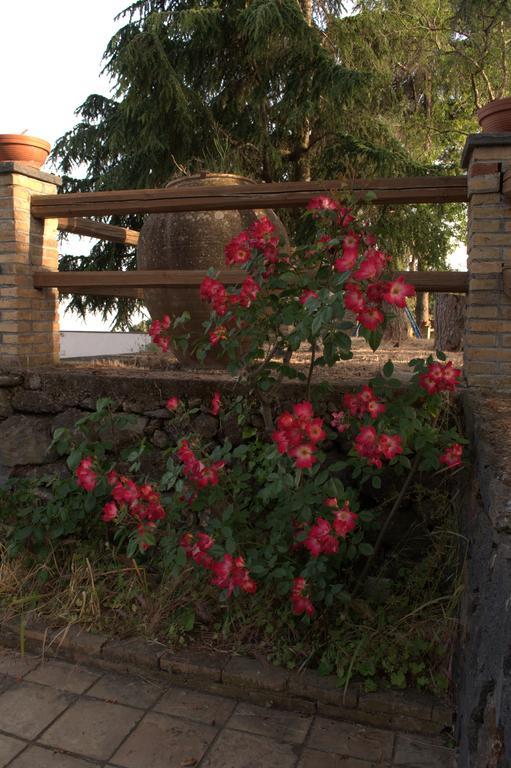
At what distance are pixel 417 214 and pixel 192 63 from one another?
397 centimetres

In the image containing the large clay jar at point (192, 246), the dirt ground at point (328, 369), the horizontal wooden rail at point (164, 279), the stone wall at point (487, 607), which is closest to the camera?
the stone wall at point (487, 607)

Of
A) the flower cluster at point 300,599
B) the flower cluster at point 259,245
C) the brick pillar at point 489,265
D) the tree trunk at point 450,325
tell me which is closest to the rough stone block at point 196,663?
the flower cluster at point 300,599

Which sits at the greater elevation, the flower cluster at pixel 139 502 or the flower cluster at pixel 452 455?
the flower cluster at pixel 452 455

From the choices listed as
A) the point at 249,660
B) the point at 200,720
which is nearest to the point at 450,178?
the point at 249,660

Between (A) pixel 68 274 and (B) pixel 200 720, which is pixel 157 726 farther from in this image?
(A) pixel 68 274

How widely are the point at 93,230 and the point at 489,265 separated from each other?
102 inches

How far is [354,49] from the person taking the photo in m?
9.77

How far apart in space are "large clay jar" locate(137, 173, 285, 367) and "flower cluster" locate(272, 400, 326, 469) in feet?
5.54

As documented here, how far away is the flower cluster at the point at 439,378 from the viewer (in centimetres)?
223

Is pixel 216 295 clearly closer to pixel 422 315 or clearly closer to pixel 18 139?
pixel 18 139

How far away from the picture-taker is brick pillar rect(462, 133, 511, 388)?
9.00ft

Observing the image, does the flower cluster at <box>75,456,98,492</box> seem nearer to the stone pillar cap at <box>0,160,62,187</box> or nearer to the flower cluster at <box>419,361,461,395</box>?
the flower cluster at <box>419,361,461,395</box>

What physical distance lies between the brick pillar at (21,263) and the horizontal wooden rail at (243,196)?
0.36 feet

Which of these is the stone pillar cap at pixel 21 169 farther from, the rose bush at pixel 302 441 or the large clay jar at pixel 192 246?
the rose bush at pixel 302 441
